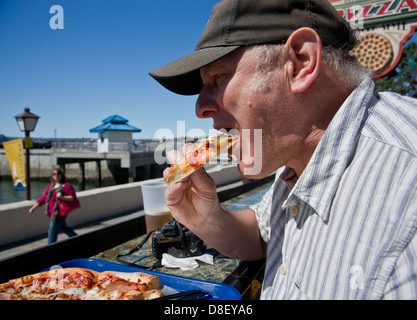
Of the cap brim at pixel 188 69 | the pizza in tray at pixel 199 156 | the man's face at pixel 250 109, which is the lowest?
the pizza in tray at pixel 199 156

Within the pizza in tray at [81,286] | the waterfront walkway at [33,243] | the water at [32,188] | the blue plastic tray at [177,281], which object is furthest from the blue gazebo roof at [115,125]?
the pizza in tray at [81,286]

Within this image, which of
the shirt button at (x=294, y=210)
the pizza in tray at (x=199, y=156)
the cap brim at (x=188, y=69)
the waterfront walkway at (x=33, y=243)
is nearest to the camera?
the cap brim at (x=188, y=69)

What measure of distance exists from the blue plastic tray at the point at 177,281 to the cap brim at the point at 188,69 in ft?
3.39

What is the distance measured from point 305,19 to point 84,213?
27.9 feet

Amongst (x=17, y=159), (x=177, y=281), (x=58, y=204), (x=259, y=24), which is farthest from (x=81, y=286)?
(x=17, y=159)

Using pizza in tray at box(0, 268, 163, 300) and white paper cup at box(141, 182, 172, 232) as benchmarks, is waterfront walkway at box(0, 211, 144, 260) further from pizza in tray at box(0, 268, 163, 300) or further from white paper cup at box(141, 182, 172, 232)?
pizza in tray at box(0, 268, 163, 300)

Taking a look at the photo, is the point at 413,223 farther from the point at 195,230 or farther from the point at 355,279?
the point at 195,230

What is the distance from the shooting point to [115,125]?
4184 cm

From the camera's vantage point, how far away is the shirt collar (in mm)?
1203

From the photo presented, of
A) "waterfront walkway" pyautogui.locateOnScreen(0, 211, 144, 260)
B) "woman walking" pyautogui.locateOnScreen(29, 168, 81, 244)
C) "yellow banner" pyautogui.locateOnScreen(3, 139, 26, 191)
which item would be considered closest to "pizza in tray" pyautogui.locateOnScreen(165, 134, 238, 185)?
"waterfront walkway" pyautogui.locateOnScreen(0, 211, 144, 260)

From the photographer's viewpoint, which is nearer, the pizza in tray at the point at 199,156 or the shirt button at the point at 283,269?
the shirt button at the point at 283,269

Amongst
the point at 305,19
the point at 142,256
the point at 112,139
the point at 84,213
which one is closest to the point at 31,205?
the point at 84,213

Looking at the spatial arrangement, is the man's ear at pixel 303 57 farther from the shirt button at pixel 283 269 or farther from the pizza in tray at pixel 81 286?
the pizza in tray at pixel 81 286

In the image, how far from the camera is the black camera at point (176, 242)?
1979 millimetres
